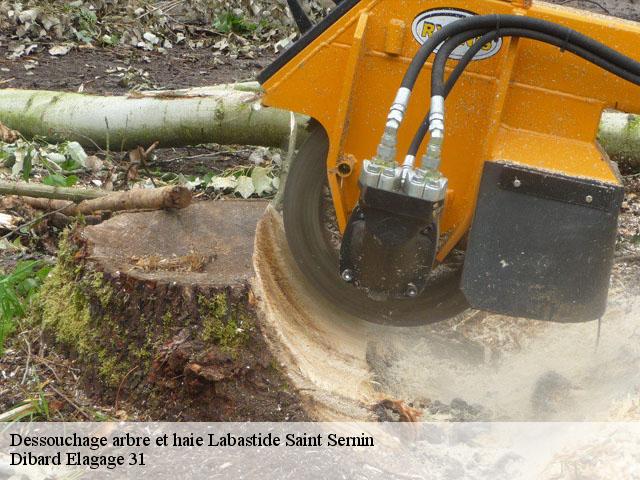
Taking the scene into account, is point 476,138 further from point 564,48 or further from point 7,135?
point 7,135

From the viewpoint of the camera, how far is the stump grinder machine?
2541mm

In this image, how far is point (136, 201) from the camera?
3.47 metres

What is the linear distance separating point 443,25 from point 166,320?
4.36 ft

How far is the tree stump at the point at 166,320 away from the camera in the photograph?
2.71 meters

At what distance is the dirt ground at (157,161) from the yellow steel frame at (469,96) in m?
Answer: 0.85

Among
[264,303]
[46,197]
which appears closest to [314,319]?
[264,303]

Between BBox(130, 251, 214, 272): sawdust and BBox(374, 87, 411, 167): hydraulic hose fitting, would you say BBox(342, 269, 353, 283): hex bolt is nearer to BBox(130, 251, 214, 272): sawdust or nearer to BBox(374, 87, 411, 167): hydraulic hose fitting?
BBox(374, 87, 411, 167): hydraulic hose fitting

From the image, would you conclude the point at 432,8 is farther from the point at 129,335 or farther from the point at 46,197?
the point at 46,197

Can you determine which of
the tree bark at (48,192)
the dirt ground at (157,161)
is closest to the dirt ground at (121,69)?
the dirt ground at (157,161)

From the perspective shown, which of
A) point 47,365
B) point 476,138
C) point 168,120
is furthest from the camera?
point 168,120

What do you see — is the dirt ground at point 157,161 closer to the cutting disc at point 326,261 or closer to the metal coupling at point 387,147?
the cutting disc at point 326,261

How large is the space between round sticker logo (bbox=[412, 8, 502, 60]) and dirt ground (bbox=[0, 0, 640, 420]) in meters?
0.90

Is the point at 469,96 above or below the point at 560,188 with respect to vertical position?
above

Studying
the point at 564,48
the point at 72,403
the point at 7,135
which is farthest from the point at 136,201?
the point at 7,135
